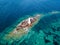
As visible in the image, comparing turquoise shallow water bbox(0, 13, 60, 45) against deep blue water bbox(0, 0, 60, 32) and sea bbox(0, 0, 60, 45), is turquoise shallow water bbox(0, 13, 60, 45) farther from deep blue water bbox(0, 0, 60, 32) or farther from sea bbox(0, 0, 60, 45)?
deep blue water bbox(0, 0, 60, 32)

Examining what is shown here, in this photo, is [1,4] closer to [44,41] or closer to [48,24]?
[48,24]

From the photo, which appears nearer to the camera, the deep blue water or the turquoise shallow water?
the turquoise shallow water

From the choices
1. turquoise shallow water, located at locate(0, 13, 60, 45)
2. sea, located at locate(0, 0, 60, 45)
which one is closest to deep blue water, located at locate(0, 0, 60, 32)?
sea, located at locate(0, 0, 60, 45)

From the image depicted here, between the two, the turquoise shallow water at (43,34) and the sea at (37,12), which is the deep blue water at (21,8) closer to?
the sea at (37,12)

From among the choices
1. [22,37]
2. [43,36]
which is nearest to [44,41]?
[43,36]

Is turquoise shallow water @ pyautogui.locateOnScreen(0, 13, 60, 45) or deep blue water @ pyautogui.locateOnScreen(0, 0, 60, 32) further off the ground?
deep blue water @ pyautogui.locateOnScreen(0, 0, 60, 32)

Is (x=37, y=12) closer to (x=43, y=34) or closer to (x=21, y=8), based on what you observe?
(x=21, y=8)

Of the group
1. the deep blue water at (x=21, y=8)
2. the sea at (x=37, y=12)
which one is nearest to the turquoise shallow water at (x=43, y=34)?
the sea at (x=37, y=12)

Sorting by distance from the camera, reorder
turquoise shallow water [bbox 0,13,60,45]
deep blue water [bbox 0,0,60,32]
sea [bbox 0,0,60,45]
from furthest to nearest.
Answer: deep blue water [bbox 0,0,60,32]
sea [bbox 0,0,60,45]
turquoise shallow water [bbox 0,13,60,45]
